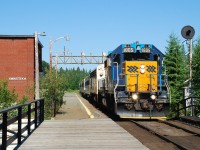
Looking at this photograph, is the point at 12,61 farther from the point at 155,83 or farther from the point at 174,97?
the point at 155,83

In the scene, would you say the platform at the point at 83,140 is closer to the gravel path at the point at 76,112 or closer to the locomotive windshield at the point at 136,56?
the locomotive windshield at the point at 136,56

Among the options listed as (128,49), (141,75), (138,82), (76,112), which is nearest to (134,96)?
(138,82)

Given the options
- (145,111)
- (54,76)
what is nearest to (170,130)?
(145,111)

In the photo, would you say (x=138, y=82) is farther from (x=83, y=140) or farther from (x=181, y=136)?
(x=83, y=140)

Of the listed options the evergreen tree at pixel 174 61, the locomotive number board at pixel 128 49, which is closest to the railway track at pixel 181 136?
the locomotive number board at pixel 128 49

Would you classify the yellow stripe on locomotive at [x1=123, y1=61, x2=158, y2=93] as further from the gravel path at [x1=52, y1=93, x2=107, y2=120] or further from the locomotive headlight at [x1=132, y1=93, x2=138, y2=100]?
the gravel path at [x1=52, y1=93, x2=107, y2=120]

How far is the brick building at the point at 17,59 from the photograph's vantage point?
2084 inches

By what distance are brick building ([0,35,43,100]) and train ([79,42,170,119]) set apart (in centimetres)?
3305

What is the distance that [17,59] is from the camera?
53375mm

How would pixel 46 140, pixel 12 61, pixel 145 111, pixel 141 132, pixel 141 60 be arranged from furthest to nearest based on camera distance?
pixel 12 61, pixel 141 60, pixel 145 111, pixel 141 132, pixel 46 140

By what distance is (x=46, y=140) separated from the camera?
10.2 meters

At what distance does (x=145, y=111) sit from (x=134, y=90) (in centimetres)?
127

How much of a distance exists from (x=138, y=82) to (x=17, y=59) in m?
35.4

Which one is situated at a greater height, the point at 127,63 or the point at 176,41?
the point at 176,41
